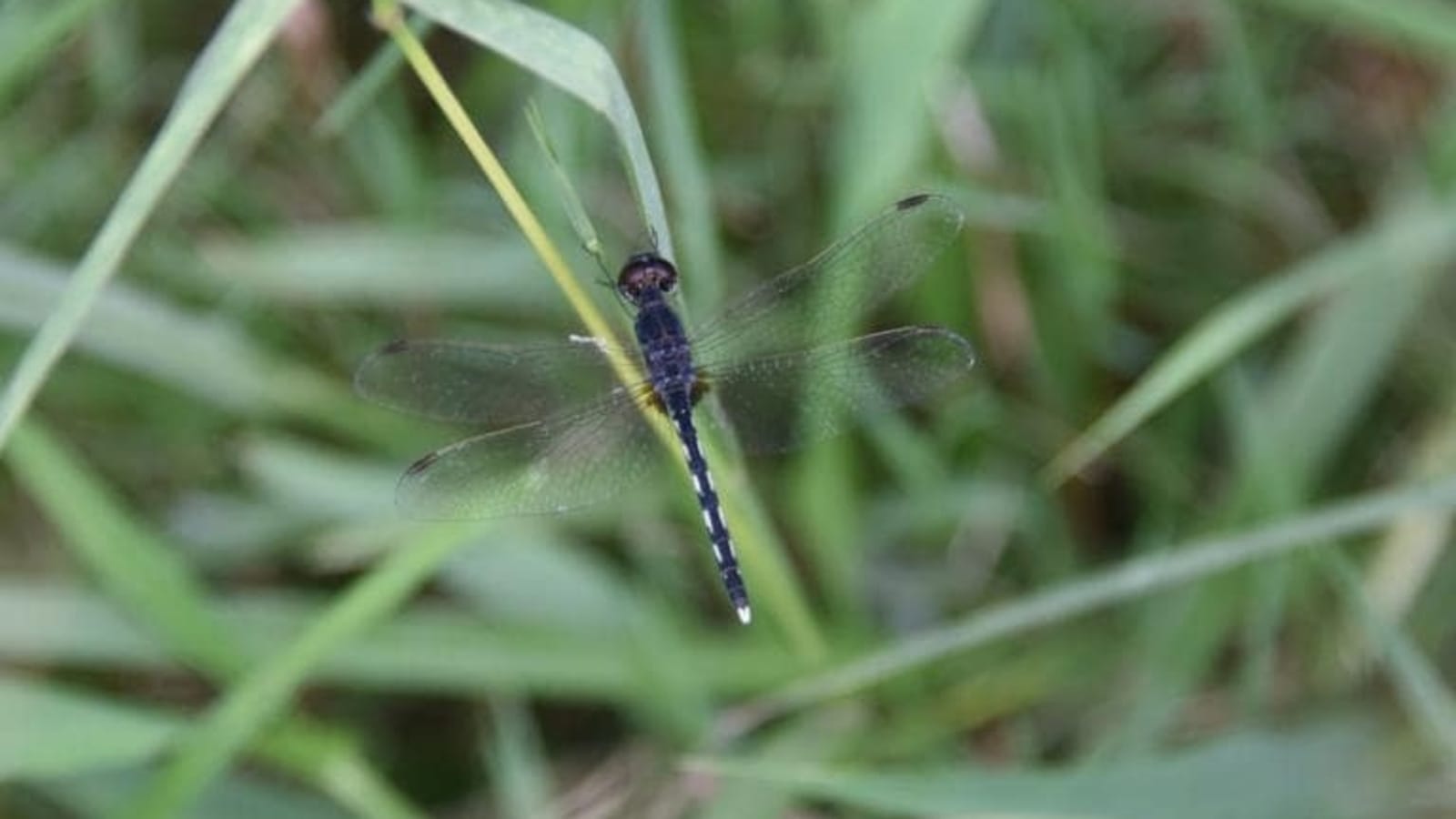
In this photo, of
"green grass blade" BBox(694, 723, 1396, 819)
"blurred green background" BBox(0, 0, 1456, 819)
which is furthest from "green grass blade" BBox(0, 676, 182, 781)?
"green grass blade" BBox(694, 723, 1396, 819)

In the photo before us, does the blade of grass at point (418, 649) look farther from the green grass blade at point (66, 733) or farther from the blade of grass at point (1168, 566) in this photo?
the blade of grass at point (1168, 566)

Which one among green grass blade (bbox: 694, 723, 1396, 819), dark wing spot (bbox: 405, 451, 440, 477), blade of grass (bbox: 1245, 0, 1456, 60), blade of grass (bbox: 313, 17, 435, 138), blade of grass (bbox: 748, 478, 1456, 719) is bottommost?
green grass blade (bbox: 694, 723, 1396, 819)

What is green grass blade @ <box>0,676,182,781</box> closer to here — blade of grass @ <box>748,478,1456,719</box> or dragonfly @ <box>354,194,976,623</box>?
dragonfly @ <box>354,194,976,623</box>

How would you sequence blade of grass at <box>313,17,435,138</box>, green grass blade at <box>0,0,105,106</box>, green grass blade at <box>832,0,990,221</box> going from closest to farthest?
blade of grass at <box>313,17,435,138</box> → green grass blade at <box>0,0,105,106</box> → green grass blade at <box>832,0,990,221</box>

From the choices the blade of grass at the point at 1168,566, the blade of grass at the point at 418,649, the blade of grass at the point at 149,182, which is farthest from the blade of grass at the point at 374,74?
the blade of grass at the point at 1168,566

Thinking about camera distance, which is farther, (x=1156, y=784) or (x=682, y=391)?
(x=1156, y=784)

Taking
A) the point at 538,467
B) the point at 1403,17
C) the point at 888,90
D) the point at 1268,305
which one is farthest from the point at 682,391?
the point at 1403,17

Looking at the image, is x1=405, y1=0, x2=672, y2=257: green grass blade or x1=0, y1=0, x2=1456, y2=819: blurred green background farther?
x1=0, y1=0, x2=1456, y2=819: blurred green background

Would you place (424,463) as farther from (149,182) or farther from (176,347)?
(176,347)
